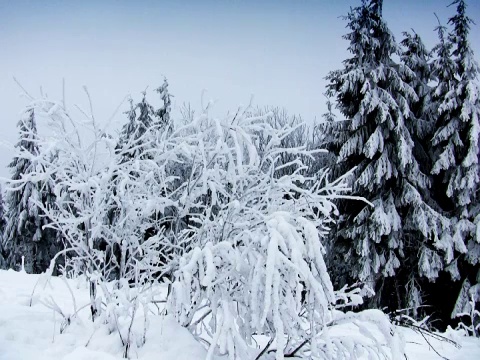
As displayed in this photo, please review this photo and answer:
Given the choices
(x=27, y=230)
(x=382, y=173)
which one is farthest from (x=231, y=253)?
(x=27, y=230)

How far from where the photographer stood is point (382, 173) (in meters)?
13.6

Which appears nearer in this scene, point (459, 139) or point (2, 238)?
point (459, 139)

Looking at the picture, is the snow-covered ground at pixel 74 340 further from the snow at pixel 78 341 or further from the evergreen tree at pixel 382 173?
the evergreen tree at pixel 382 173

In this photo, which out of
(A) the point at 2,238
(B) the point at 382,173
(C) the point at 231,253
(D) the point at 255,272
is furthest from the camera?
(A) the point at 2,238

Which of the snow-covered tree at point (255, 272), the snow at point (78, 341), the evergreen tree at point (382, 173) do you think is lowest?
the snow at point (78, 341)

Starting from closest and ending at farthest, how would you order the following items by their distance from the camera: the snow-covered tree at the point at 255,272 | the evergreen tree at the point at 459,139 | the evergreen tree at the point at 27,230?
the snow-covered tree at the point at 255,272, the evergreen tree at the point at 459,139, the evergreen tree at the point at 27,230

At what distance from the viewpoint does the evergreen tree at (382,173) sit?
1340 cm

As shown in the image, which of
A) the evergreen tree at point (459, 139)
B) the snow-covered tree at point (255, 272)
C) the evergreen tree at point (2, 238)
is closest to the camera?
the snow-covered tree at point (255, 272)

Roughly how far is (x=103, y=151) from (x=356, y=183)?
11.3 m

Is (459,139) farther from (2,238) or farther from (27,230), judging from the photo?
(2,238)

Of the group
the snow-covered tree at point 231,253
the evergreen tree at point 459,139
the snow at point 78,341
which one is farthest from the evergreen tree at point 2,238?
the snow-covered tree at point 231,253

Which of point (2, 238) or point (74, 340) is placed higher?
point (2, 238)

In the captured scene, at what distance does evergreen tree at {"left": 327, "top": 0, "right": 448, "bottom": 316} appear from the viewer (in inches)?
527

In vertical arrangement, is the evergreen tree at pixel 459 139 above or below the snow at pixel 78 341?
above
